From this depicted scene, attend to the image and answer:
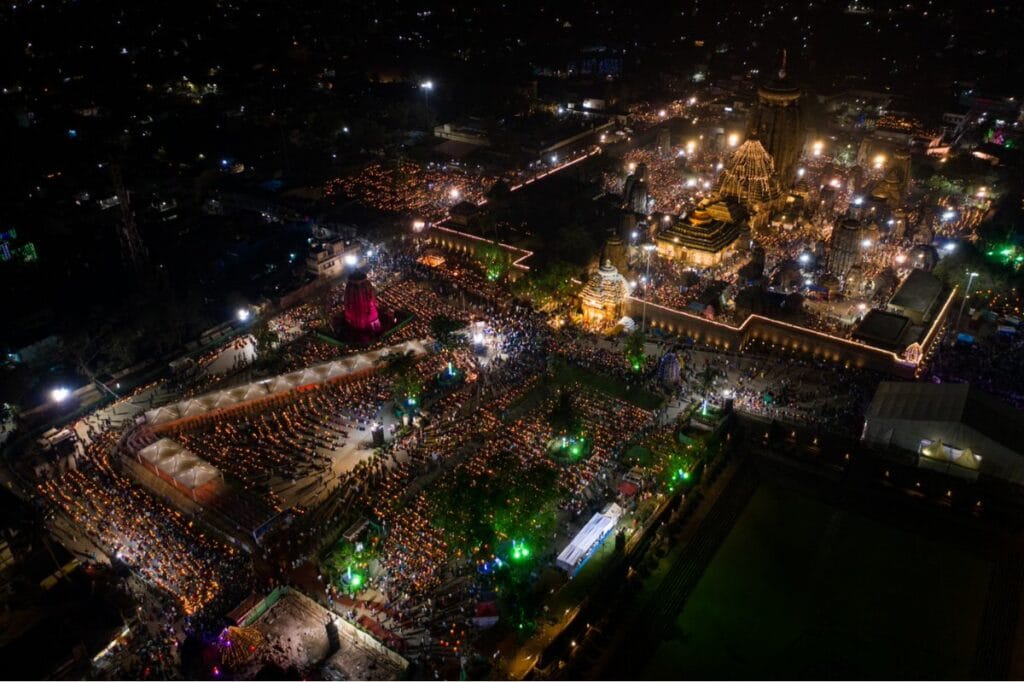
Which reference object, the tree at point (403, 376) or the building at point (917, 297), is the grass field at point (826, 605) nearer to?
the tree at point (403, 376)

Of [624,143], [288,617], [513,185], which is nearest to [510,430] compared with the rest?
[288,617]

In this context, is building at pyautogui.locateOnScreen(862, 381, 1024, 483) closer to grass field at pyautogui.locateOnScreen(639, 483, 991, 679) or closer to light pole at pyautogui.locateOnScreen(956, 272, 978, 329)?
grass field at pyautogui.locateOnScreen(639, 483, 991, 679)

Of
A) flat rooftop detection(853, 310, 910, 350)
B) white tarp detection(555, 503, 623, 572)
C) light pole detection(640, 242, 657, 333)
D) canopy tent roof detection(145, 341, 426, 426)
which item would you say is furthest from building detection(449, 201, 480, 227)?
white tarp detection(555, 503, 623, 572)

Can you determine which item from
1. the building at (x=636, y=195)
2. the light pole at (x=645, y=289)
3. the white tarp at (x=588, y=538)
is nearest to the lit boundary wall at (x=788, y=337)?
the light pole at (x=645, y=289)

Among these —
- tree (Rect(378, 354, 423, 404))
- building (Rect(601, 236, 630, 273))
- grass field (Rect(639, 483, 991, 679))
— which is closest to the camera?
grass field (Rect(639, 483, 991, 679))

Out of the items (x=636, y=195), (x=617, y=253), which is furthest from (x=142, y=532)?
(x=636, y=195)

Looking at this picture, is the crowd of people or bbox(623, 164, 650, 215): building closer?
the crowd of people
